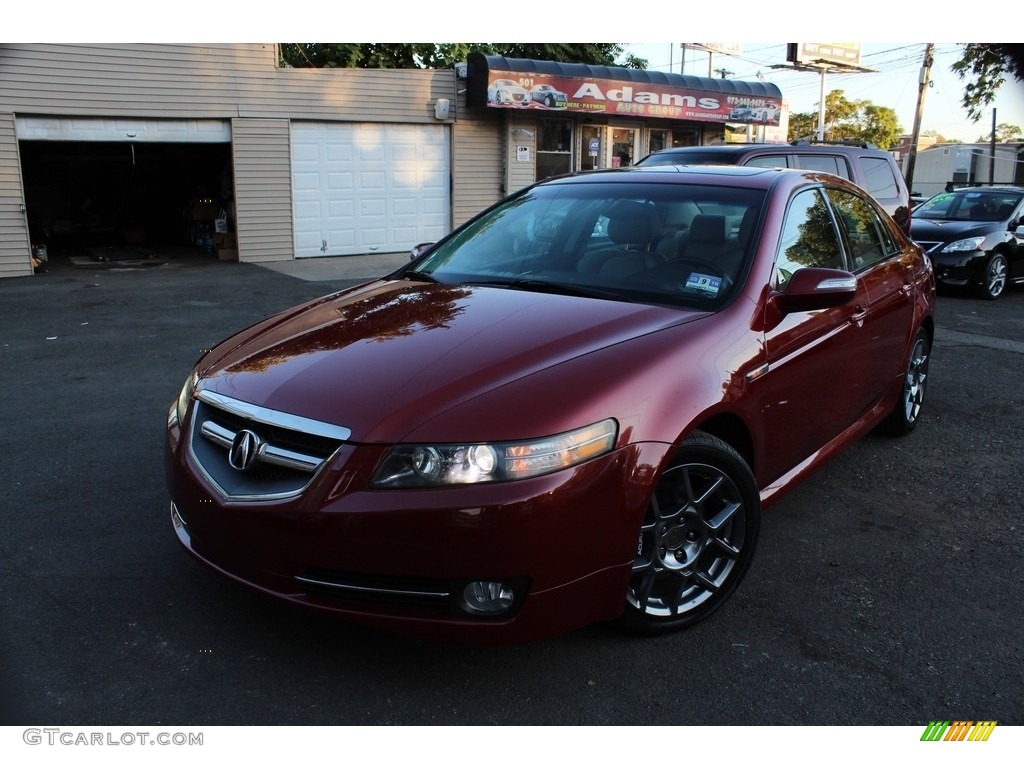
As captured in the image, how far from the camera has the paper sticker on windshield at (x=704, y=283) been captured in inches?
135

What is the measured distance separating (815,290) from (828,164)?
6.64 meters

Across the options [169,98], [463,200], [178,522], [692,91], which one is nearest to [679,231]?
[178,522]

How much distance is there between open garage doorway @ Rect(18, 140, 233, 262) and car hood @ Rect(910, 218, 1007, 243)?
1224 centimetres

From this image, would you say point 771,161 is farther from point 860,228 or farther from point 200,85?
point 200,85

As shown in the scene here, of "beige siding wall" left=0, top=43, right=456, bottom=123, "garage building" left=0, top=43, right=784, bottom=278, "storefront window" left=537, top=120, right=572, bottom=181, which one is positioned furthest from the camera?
"storefront window" left=537, top=120, right=572, bottom=181

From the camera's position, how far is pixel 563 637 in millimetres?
3016

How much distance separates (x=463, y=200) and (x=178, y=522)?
14.7m

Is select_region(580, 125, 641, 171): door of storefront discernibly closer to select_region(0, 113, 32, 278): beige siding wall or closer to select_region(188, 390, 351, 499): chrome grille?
select_region(0, 113, 32, 278): beige siding wall

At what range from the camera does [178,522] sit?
3123 millimetres

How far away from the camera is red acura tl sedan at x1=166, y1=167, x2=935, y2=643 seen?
2.48m

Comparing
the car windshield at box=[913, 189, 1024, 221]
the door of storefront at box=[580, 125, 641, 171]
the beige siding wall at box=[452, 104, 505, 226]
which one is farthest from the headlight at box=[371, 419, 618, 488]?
the door of storefront at box=[580, 125, 641, 171]

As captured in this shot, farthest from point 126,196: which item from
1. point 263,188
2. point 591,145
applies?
point 591,145

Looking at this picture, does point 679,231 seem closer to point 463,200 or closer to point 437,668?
point 437,668

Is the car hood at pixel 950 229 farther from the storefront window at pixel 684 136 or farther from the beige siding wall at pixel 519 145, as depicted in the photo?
the storefront window at pixel 684 136
